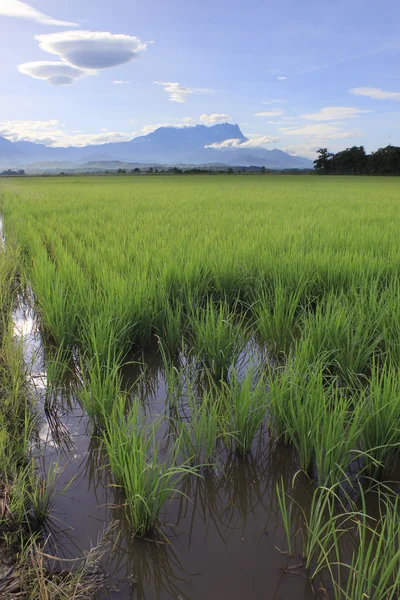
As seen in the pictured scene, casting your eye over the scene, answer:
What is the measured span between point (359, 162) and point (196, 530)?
56039 mm

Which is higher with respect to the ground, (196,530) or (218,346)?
(218,346)

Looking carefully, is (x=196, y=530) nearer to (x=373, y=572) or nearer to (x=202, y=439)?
(x=202, y=439)

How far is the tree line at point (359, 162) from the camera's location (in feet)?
153

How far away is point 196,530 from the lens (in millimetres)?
1344

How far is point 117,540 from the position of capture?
1.29 meters

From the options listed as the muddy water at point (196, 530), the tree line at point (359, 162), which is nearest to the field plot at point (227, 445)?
the muddy water at point (196, 530)

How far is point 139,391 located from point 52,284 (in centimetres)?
142

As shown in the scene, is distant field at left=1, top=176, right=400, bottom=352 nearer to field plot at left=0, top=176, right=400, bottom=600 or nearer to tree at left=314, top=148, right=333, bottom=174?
field plot at left=0, top=176, right=400, bottom=600

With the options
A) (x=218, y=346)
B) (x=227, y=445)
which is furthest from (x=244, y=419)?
(x=218, y=346)

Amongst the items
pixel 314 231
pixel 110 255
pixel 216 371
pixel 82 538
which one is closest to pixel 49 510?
pixel 82 538

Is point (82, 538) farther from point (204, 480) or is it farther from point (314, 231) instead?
point (314, 231)

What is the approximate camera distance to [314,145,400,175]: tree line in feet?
153

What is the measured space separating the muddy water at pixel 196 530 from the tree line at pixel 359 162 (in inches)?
2045

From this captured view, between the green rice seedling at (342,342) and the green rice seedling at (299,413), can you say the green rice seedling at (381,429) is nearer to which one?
the green rice seedling at (299,413)
